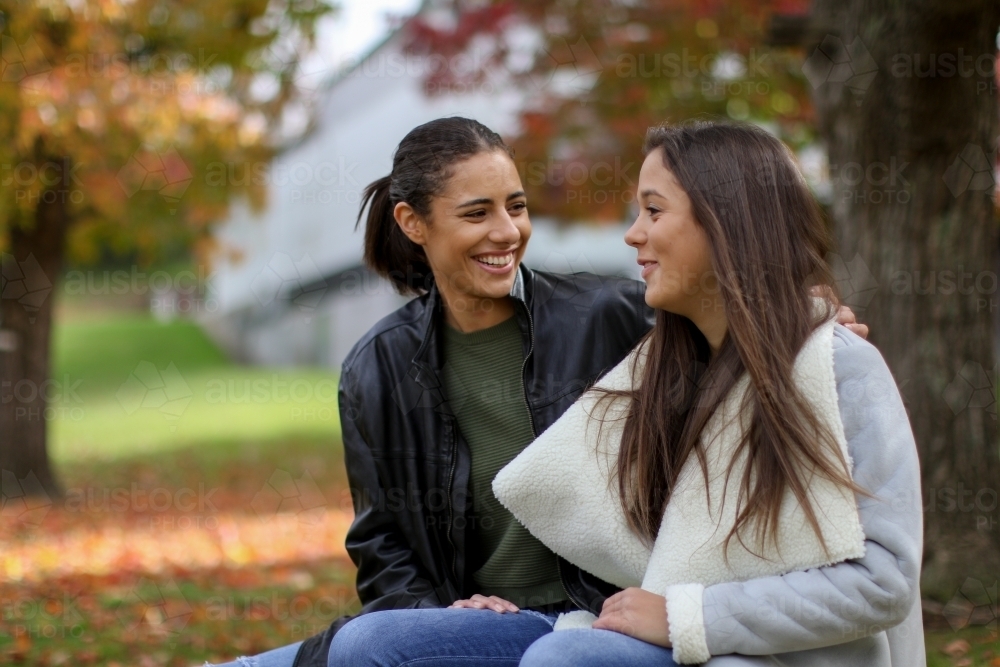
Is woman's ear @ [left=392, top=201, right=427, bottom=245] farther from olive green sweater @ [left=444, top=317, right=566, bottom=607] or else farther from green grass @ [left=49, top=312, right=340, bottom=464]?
green grass @ [left=49, top=312, right=340, bottom=464]

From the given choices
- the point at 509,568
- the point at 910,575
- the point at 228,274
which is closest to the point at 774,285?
the point at 910,575

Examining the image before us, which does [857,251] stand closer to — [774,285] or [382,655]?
[774,285]

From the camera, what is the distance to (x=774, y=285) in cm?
A: 227

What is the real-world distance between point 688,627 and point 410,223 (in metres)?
1.59

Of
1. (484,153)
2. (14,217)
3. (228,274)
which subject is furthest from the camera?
(228,274)

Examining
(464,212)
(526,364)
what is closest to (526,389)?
(526,364)

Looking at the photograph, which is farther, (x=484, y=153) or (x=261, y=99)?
(x=261, y=99)

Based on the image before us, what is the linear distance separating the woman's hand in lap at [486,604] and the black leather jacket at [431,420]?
0.55 ft

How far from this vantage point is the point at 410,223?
3.26 metres

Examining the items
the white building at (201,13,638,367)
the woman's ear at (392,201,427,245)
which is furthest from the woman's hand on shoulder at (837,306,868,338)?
the white building at (201,13,638,367)

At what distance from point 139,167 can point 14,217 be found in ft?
3.63

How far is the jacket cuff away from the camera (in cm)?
213

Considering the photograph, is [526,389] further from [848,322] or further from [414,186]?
[848,322]

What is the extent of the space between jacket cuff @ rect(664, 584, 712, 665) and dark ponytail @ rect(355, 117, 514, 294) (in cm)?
147
